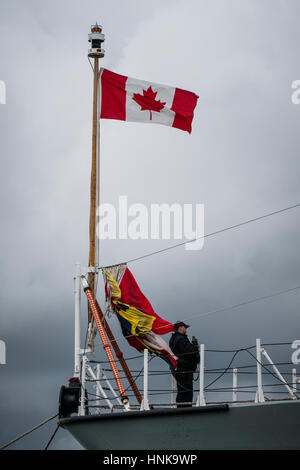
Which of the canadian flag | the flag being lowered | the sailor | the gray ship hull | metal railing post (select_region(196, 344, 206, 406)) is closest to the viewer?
the gray ship hull

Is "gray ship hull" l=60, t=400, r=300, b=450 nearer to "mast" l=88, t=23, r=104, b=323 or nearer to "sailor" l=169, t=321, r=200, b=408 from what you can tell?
"sailor" l=169, t=321, r=200, b=408

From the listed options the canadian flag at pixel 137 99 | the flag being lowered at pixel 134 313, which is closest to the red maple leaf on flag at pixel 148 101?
the canadian flag at pixel 137 99

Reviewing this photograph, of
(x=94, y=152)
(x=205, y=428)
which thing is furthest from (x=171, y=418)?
(x=94, y=152)

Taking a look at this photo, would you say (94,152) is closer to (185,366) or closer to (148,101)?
(148,101)

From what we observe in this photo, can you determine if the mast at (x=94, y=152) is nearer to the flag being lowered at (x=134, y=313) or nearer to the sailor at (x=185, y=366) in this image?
the flag being lowered at (x=134, y=313)

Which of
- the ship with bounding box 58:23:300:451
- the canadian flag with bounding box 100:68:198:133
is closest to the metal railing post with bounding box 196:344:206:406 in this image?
the ship with bounding box 58:23:300:451

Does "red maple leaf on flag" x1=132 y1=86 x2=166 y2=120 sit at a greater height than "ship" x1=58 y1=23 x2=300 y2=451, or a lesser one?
greater

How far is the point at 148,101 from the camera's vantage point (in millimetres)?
28906

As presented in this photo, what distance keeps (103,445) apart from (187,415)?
272 cm

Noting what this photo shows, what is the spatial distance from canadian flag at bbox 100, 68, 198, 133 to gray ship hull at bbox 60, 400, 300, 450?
1039cm

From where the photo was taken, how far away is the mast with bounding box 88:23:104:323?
27.4 metres

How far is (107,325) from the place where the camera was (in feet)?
87.9

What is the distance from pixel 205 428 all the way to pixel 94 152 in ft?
34.0

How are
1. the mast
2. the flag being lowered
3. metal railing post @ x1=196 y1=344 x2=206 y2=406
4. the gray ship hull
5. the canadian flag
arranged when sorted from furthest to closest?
the canadian flag, the mast, the flag being lowered, metal railing post @ x1=196 y1=344 x2=206 y2=406, the gray ship hull
